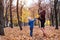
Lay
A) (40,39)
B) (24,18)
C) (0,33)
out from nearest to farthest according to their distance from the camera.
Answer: (40,39)
(0,33)
(24,18)

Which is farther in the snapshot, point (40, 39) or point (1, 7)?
point (1, 7)

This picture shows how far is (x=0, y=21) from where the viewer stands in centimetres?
1565

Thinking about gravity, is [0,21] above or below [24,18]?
above

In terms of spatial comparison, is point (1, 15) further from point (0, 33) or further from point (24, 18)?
point (24, 18)

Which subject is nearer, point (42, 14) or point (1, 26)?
point (42, 14)

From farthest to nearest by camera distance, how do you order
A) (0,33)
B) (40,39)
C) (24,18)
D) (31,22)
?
(24,18)
(0,33)
(31,22)
(40,39)

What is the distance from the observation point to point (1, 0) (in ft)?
50.9

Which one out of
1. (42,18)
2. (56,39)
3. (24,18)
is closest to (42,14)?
(42,18)

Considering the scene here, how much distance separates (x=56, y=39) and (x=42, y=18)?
1763mm

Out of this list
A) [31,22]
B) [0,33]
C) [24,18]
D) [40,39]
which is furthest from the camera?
[24,18]

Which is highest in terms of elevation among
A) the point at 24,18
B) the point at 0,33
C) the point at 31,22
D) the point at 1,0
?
the point at 1,0

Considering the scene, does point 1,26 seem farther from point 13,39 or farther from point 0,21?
point 13,39

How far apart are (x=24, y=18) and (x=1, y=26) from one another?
2422 inches

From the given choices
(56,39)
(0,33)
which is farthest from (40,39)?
(0,33)
